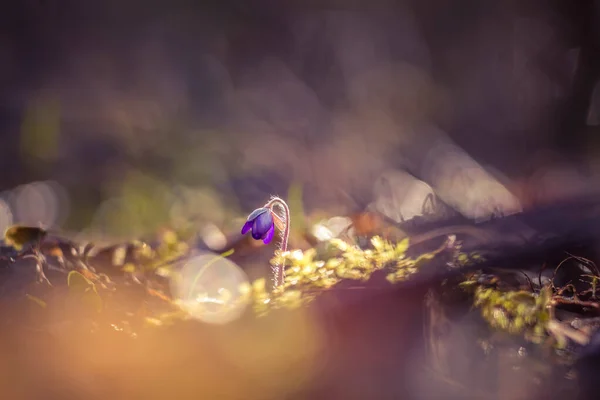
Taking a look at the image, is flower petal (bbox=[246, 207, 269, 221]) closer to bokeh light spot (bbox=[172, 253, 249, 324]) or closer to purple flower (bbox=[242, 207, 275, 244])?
purple flower (bbox=[242, 207, 275, 244])

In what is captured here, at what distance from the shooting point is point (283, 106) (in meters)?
1.02

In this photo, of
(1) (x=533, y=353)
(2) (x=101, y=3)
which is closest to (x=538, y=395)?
(1) (x=533, y=353)

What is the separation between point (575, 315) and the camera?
112 centimetres

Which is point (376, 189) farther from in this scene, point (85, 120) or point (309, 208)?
point (85, 120)

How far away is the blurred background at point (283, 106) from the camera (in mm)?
929

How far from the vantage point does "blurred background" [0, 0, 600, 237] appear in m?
0.93

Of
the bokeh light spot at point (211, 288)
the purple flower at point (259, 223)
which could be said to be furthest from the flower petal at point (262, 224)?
the bokeh light spot at point (211, 288)

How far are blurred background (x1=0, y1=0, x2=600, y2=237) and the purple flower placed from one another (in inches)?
2.1

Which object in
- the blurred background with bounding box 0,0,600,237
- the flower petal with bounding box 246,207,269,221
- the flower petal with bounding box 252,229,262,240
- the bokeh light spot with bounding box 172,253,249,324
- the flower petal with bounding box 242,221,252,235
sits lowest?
the bokeh light spot with bounding box 172,253,249,324

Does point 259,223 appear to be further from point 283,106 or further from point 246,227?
point 283,106

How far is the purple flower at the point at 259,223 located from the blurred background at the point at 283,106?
0.17ft

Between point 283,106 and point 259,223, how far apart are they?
0.90 feet

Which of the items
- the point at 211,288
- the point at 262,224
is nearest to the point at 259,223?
the point at 262,224

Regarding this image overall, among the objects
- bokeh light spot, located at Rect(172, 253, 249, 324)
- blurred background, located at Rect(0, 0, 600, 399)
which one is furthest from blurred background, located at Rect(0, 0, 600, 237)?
bokeh light spot, located at Rect(172, 253, 249, 324)
